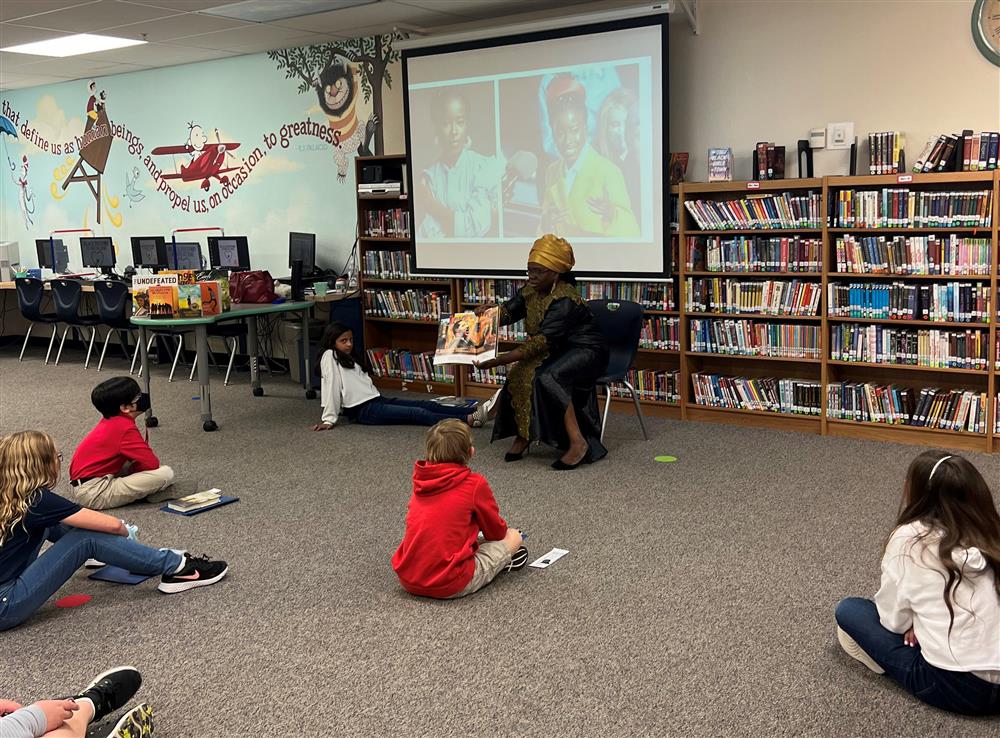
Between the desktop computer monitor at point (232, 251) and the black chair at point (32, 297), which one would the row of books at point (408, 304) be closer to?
the desktop computer monitor at point (232, 251)

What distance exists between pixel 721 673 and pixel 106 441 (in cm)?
329

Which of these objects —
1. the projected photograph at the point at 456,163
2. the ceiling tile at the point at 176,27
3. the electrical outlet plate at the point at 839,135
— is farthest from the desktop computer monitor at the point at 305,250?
the electrical outlet plate at the point at 839,135

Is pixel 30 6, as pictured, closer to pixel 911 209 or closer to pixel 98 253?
pixel 98 253

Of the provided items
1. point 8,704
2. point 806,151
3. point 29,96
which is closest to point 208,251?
point 29,96

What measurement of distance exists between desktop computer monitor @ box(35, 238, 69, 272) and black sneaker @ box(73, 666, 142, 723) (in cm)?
877

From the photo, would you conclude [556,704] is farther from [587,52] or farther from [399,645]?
[587,52]

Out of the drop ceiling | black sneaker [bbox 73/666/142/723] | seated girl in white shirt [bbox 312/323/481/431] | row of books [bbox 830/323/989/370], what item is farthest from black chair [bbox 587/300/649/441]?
black sneaker [bbox 73/666/142/723]

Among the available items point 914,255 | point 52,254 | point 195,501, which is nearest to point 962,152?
point 914,255

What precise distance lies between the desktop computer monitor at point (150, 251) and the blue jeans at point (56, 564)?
20.9ft

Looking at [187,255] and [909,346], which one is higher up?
[187,255]

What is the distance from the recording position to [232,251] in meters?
8.91

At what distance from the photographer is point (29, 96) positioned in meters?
10.8

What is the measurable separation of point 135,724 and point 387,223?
5638 millimetres

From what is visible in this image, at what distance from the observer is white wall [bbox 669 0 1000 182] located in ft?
18.3
